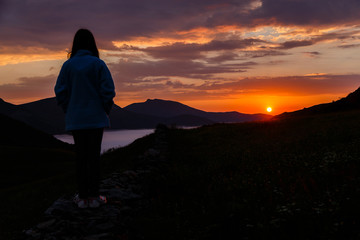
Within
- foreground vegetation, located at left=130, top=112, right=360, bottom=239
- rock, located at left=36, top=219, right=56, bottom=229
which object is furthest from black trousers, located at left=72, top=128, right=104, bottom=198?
foreground vegetation, located at left=130, top=112, right=360, bottom=239

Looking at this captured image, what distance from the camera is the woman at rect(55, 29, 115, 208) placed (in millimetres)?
6246

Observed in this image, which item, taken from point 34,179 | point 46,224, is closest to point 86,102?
point 46,224

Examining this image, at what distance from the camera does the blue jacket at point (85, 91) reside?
6.21 metres

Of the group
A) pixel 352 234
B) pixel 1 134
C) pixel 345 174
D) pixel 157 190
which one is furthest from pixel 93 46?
pixel 1 134

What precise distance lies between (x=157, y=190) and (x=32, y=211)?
299 inches

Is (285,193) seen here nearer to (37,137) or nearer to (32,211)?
(32,211)

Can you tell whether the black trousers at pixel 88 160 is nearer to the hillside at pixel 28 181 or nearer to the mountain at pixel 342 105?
the hillside at pixel 28 181

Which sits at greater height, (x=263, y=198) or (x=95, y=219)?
(x=95, y=219)

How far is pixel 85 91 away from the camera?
6.28m

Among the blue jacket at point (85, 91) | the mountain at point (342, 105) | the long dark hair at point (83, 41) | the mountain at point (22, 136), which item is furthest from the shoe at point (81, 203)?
the mountain at point (22, 136)

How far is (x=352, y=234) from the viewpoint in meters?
5.20

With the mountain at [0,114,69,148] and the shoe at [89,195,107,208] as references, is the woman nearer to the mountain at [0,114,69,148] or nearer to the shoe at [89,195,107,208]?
the shoe at [89,195,107,208]

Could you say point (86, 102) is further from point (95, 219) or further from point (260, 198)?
point (260, 198)

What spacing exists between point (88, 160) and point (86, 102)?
48.3 inches
